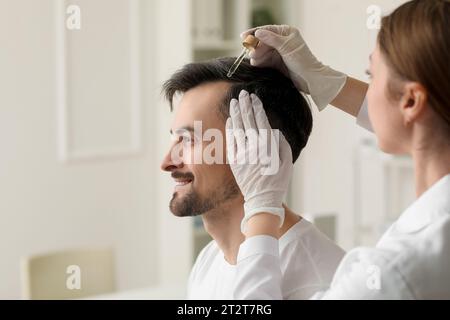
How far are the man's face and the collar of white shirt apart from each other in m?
→ 0.43

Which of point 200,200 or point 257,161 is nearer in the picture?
point 257,161

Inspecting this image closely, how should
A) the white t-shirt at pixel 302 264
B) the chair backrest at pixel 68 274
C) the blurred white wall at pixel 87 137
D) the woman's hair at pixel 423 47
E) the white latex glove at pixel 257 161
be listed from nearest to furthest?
the woman's hair at pixel 423 47 < the white latex glove at pixel 257 161 < the white t-shirt at pixel 302 264 < the chair backrest at pixel 68 274 < the blurred white wall at pixel 87 137

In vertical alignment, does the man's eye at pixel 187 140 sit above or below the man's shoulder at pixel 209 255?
above

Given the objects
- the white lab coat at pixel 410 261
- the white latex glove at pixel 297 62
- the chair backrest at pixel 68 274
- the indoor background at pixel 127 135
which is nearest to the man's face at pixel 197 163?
the white latex glove at pixel 297 62

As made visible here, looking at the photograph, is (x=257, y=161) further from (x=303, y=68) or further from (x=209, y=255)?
(x=209, y=255)

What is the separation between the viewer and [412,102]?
3.34 ft

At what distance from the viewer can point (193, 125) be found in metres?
1.38

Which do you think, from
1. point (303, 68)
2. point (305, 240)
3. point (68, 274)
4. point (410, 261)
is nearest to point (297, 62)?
point (303, 68)

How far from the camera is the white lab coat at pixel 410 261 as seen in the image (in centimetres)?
99

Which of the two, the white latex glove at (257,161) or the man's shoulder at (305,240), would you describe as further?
the man's shoulder at (305,240)

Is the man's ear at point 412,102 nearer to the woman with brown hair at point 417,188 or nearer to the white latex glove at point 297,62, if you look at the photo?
the woman with brown hair at point 417,188

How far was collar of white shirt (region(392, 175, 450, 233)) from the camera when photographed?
1021 millimetres

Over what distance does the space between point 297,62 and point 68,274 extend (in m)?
1.57

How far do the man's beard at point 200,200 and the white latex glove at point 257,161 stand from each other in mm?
167
